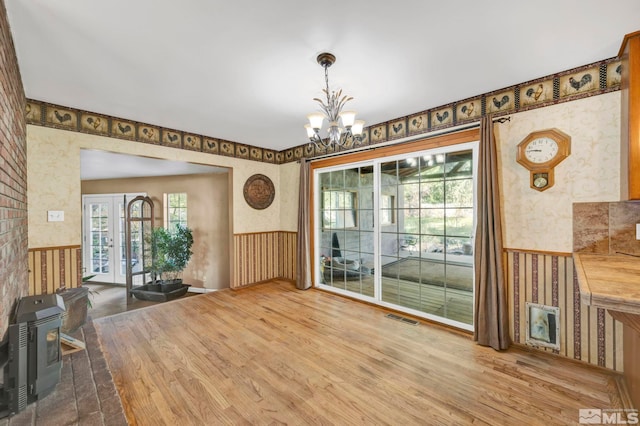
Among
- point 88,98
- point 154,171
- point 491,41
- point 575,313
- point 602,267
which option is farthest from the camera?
point 154,171

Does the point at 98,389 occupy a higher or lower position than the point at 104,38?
lower

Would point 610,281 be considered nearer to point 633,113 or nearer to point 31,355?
point 633,113

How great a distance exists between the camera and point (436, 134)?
300 cm

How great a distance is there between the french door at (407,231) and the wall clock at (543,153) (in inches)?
17.7

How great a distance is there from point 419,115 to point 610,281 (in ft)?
7.83

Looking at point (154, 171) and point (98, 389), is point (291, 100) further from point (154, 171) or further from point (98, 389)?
point (154, 171)

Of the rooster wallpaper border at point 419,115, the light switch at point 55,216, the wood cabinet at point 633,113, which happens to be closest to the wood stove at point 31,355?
the light switch at point 55,216

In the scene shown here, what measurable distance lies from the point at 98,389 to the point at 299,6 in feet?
8.97

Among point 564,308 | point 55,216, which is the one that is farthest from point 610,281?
point 55,216

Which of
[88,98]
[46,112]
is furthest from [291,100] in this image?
[46,112]

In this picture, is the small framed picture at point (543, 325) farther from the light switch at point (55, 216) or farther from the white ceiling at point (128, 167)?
the light switch at point (55, 216)

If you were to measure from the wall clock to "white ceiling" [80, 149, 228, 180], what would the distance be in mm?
4144

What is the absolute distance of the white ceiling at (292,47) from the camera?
4.98 feet

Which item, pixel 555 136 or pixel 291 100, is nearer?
pixel 555 136
